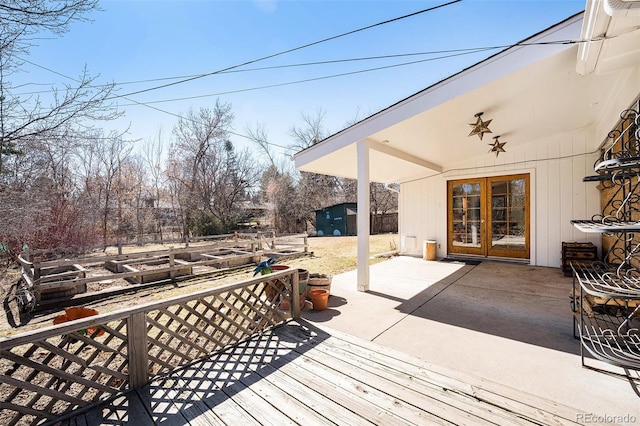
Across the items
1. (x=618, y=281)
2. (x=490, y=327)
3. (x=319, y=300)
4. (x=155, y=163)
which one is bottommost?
(x=490, y=327)

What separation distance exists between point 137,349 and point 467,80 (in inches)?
173

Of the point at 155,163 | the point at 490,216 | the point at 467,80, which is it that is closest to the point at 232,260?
the point at 467,80

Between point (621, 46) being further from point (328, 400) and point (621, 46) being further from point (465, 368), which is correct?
point (328, 400)

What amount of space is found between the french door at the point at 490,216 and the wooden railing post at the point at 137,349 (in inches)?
279

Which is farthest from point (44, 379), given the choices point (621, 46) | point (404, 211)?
point (404, 211)

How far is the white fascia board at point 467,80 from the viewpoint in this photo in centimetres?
276

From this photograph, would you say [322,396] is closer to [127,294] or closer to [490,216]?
[127,294]

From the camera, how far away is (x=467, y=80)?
3.34m

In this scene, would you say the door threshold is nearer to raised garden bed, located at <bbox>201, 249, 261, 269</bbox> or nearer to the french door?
the french door

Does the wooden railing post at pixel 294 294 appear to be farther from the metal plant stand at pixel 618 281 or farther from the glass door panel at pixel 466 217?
the glass door panel at pixel 466 217

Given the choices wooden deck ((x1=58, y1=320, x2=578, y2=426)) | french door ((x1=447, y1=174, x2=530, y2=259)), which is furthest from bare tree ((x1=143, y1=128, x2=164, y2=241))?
wooden deck ((x1=58, y1=320, x2=578, y2=426))

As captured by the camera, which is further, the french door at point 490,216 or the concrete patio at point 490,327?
the french door at point 490,216

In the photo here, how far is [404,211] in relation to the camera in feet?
26.8

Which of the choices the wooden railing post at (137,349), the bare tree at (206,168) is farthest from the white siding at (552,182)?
the bare tree at (206,168)
